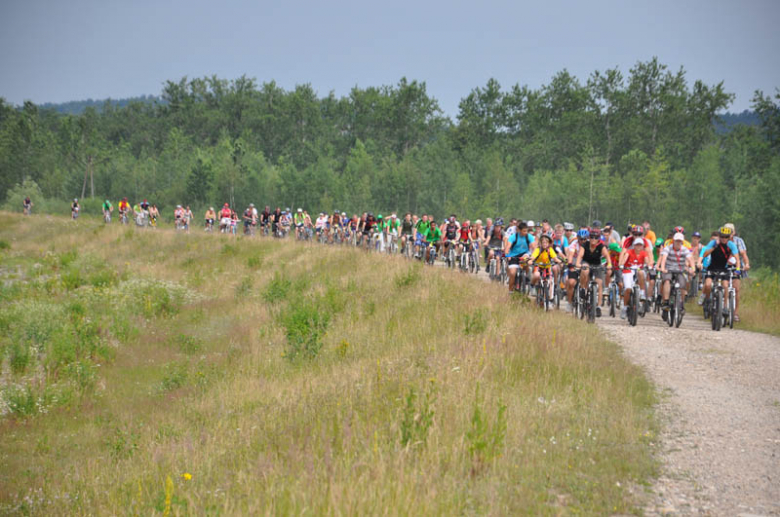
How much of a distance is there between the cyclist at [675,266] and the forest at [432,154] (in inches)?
1343

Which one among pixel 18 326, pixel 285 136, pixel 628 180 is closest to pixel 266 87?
pixel 285 136

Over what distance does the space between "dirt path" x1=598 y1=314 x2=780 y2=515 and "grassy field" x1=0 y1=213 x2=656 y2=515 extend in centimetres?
31

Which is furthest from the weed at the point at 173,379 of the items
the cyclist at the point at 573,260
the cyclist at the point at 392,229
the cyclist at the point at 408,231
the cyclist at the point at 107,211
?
the cyclist at the point at 107,211

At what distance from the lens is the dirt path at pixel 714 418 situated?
543 cm

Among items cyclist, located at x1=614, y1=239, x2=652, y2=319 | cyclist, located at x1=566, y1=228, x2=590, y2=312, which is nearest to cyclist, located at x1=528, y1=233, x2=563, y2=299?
cyclist, located at x1=566, y1=228, x2=590, y2=312

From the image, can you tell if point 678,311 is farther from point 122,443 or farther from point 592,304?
point 122,443

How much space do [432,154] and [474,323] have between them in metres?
61.7

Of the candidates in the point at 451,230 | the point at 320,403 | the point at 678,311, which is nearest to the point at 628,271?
the point at 678,311

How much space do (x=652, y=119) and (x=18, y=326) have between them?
7623cm

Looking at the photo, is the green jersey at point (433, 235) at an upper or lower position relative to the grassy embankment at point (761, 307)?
upper

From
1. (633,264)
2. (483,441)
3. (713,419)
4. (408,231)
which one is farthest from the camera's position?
(408,231)

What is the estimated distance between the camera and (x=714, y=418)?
7578 mm

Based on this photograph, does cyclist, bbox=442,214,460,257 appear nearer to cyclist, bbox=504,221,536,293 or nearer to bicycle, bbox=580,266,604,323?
cyclist, bbox=504,221,536,293

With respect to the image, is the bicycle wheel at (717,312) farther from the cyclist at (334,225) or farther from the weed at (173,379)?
the cyclist at (334,225)
